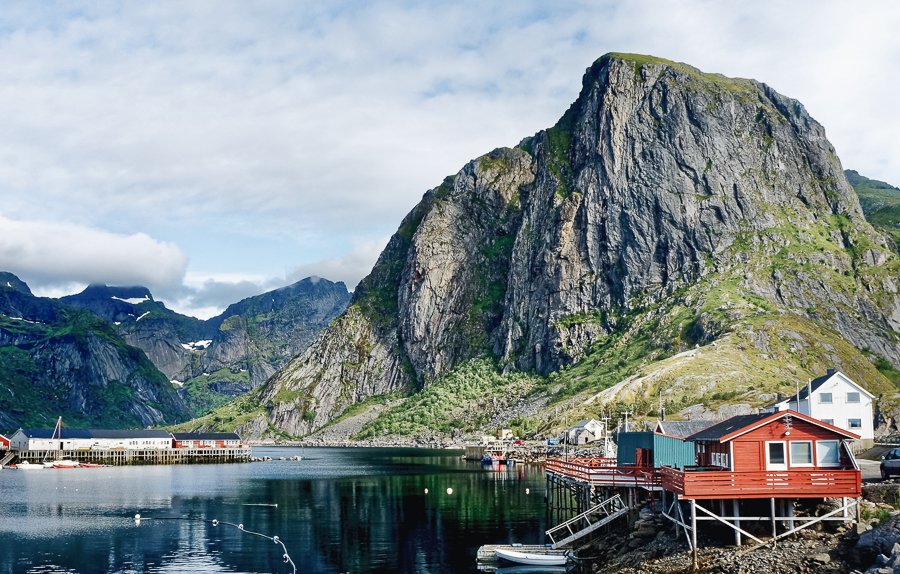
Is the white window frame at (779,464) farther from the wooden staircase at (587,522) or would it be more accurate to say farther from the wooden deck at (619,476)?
the wooden staircase at (587,522)

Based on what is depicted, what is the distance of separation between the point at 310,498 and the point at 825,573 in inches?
3358

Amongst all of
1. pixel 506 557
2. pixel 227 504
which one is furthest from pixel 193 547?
pixel 227 504

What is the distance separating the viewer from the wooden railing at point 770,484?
52.9 meters

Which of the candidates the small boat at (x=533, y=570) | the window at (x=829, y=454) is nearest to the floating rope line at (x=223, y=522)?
the small boat at (x=533, y=570)

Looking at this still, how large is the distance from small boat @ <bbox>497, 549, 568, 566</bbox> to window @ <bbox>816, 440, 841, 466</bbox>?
2010cm

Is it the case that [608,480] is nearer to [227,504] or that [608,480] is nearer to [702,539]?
[702,539]

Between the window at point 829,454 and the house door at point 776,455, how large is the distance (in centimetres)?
214

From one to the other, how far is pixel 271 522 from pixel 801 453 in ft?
195

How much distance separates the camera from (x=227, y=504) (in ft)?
376

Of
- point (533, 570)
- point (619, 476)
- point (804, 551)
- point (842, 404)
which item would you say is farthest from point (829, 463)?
point (842, 404)

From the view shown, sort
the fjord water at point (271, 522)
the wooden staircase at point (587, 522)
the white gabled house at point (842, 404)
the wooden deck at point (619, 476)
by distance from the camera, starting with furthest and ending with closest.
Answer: the white gabled house at point (842, 404) → the fjord water at point (271, 522) → the wooden staircase at point (587, 522) → the wooden deck at point (619, 476)

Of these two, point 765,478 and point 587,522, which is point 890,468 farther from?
point 587,522

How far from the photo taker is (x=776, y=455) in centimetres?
5619

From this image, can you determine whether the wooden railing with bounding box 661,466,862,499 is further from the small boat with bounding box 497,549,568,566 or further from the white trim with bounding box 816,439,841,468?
the small boat with bounding box 497,549,568,566
